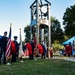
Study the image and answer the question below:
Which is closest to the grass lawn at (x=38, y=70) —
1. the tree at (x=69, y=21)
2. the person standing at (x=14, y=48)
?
the person standing at (x=14, y=48)

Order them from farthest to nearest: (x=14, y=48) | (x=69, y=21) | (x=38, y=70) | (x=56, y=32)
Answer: (x=56, y=32) < (x=69, y=21) < (x=14, y=48) < (x=38, y=70)

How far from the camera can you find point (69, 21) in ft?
248

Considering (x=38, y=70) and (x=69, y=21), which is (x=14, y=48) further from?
(x=69, y=21)

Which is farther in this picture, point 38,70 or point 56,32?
point 56,32

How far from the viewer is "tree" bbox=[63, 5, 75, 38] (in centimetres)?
7306

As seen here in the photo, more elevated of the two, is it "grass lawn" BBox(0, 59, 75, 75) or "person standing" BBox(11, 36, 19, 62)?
"person standing" BBox(11, 36, 19, 62)

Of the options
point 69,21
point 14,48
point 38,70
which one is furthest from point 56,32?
point 38,70

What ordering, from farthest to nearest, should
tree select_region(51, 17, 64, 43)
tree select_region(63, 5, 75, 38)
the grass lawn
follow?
tree select_region(51, 17, 64, 43) → tree select_region(63, 5, 75, 38) → the grass lawn

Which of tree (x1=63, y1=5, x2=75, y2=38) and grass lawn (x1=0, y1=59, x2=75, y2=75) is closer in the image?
grass lawn (x1=0, y1=59, x2=75, y2=75)

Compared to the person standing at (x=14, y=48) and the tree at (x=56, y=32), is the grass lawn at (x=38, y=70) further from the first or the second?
the tree at (x=56, y=32)

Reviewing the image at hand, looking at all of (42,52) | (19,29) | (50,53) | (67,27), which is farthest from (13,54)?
(67,27)

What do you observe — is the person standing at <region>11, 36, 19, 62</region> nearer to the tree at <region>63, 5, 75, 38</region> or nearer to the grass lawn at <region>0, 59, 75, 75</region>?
the grass lawn at <region>0, 59, 75, 75</region>

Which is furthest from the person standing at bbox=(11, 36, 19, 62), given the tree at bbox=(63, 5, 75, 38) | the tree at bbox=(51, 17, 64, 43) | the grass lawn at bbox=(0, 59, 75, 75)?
the tree at bbox=(51, 17, 64, 43)

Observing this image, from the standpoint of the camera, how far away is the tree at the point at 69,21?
240 feet
